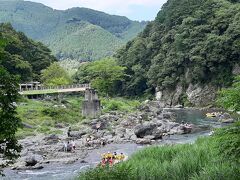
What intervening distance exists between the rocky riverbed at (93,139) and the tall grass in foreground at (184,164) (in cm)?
1222

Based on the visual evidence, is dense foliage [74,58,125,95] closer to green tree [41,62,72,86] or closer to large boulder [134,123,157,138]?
green tree [41,62,72,86]

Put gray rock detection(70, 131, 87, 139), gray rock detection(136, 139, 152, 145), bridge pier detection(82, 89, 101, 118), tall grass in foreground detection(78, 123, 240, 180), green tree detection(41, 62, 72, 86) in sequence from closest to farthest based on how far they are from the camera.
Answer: tall grass in foreground detection(78, 123, 240, 180), gray rock detection(136, 139, 152, 145), gray rock detection(70, 131, 87, 139), bridge pier detection(82, 89, 101, 118), green tree detection(41, 62, 72, 86)

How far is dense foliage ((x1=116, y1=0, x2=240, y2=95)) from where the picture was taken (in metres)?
86.2

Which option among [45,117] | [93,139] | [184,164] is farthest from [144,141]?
[184,164]

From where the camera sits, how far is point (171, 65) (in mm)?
96562

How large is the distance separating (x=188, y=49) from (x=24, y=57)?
123 ft

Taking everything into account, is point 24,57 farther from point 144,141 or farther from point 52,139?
point 144,141

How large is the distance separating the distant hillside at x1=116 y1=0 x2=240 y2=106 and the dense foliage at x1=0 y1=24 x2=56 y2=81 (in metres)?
26.7

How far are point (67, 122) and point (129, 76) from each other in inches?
2189

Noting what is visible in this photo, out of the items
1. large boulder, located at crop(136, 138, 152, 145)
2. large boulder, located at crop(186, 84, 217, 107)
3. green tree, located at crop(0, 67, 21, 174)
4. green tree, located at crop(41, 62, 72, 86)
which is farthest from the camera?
large boulder, located at crop(186, 84, 217, 107)

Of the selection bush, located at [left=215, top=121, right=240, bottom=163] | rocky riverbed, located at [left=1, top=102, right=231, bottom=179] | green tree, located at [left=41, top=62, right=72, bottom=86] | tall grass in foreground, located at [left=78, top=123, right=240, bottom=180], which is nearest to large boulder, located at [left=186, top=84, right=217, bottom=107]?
green tree, located at [left=41, top=62, right=72, bottom=86]

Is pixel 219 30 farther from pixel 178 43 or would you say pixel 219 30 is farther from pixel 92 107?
pixel 92 107

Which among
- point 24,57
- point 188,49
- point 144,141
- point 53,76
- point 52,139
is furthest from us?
point 188,49

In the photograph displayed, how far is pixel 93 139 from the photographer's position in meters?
45.8
